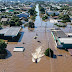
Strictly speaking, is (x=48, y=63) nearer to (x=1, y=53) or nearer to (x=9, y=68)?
(x=9, y=68)

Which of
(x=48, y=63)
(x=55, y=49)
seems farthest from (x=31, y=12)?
(x=48, y=63)

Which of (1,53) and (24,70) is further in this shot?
(1,53)

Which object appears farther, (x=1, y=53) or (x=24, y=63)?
(x=1, y=53)

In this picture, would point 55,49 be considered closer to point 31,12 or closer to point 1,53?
point 1,53

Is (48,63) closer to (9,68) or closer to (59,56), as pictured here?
(59,56)

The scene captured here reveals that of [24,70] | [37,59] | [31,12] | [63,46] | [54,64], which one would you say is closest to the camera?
[24,70]


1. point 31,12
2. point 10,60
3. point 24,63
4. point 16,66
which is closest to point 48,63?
point 24,63

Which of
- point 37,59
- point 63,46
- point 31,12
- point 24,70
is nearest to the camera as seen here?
point 24,70

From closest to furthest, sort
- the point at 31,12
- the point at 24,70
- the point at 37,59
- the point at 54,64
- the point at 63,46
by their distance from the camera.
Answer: the point at 24,70, the point at 54,64, the point at 37,59, the point at 63,46, the point at 31,12
